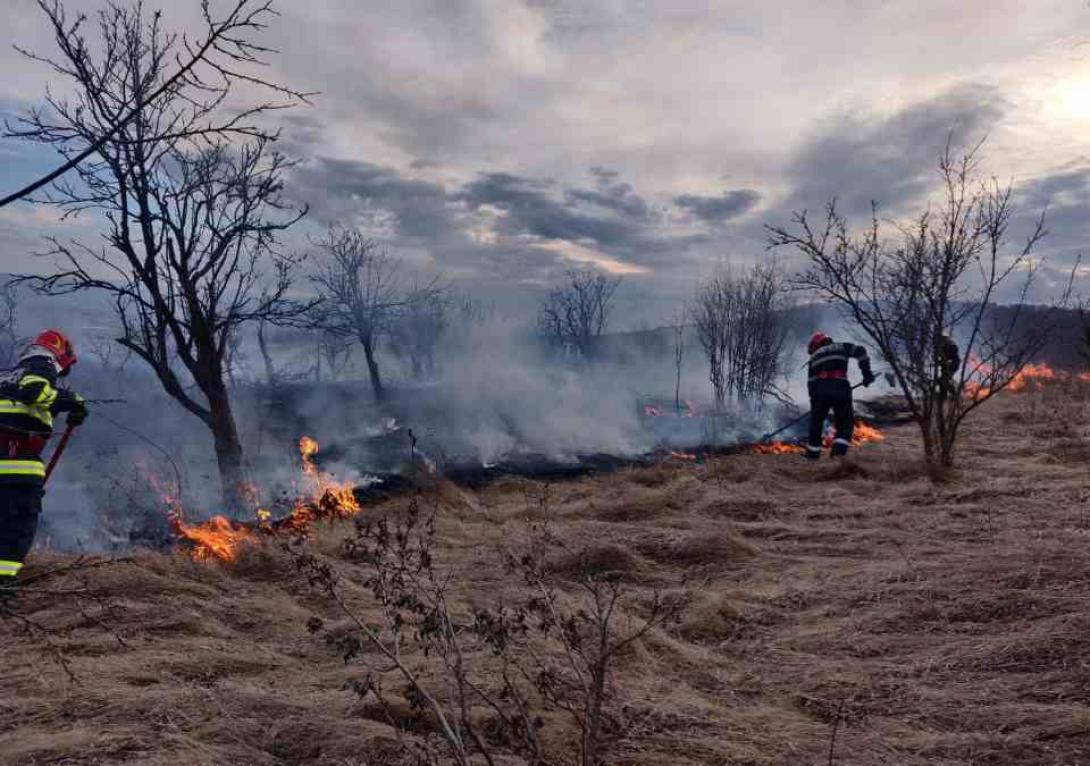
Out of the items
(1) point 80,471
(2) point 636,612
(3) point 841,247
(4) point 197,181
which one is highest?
(4) point 197,181

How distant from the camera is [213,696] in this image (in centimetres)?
320

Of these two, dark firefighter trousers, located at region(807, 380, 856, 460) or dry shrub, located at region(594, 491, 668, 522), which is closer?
dry shrub, located at region(594, 491, 668, 522)

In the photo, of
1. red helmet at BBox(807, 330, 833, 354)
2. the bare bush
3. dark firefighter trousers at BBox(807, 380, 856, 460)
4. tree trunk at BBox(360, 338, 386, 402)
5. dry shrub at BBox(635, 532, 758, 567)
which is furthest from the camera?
tree trunk at BBox(360, 338, 386, 402)

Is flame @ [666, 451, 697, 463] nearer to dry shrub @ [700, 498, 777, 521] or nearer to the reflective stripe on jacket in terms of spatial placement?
dry shrub @ [700, 498, 777, 521]

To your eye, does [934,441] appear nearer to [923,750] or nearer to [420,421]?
[923,750]

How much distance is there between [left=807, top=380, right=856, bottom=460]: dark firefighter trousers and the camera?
33.2 feet

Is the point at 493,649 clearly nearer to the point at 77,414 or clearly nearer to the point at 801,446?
the point at 77,414

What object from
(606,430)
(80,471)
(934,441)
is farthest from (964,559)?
(80,471)

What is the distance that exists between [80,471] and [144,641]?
1542cm

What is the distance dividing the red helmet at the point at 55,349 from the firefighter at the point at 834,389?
31.2 feet

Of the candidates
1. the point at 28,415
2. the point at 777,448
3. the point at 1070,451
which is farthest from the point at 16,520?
the point at 777,448

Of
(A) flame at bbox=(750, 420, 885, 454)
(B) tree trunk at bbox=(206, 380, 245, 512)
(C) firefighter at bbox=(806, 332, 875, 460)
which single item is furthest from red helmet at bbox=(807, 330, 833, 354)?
(B) tree trunk at bbox=(206, 380, 245, 512)

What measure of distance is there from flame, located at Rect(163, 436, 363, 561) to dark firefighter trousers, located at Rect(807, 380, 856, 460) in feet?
22.9

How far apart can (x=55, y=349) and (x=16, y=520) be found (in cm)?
148
